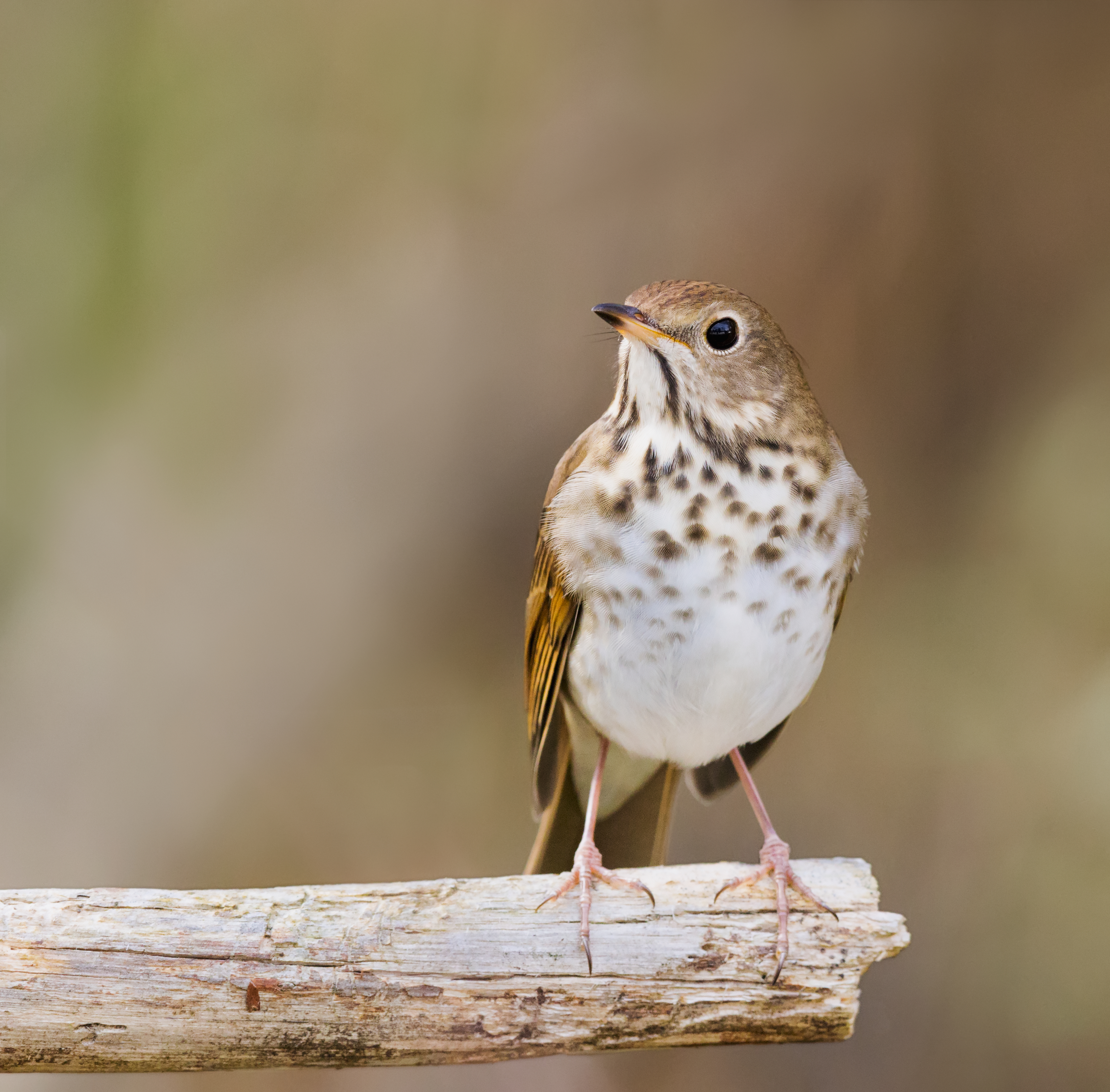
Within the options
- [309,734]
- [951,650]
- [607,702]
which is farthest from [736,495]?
[309,734]

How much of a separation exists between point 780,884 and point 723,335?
3.16 feet

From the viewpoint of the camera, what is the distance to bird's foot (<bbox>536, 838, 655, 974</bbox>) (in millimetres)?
2312

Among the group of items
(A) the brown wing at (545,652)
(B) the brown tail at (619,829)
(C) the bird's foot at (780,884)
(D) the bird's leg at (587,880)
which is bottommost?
(B) the brown tail at (619,829)

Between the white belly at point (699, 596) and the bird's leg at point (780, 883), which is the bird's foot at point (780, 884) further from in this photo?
the white belly at point (699, 596)

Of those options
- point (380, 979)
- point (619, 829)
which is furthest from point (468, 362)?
point (380, 979)

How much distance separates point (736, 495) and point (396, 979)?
97 cm

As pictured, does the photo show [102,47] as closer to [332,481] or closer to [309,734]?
[332,481]

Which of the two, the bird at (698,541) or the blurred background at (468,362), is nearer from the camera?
the bird at (698,541)

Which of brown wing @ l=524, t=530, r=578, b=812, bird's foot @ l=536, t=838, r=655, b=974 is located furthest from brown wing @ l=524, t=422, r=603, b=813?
bird's foot @ l=536, t=838, r=655, b=974

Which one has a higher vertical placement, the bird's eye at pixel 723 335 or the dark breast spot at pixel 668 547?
the bird's eye at pixel 723 335

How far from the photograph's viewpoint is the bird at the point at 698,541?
2.32 m

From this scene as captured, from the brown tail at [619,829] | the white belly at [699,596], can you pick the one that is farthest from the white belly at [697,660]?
the brown tail at [619,829]

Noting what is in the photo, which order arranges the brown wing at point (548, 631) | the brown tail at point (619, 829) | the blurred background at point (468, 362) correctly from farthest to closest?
the blurred background at point (468, 362) → the brown tail at point (619, 829) → the brown wing at point (548, 631)

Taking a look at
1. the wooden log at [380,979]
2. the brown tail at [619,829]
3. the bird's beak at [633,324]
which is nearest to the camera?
the wooden log at [380,979]
